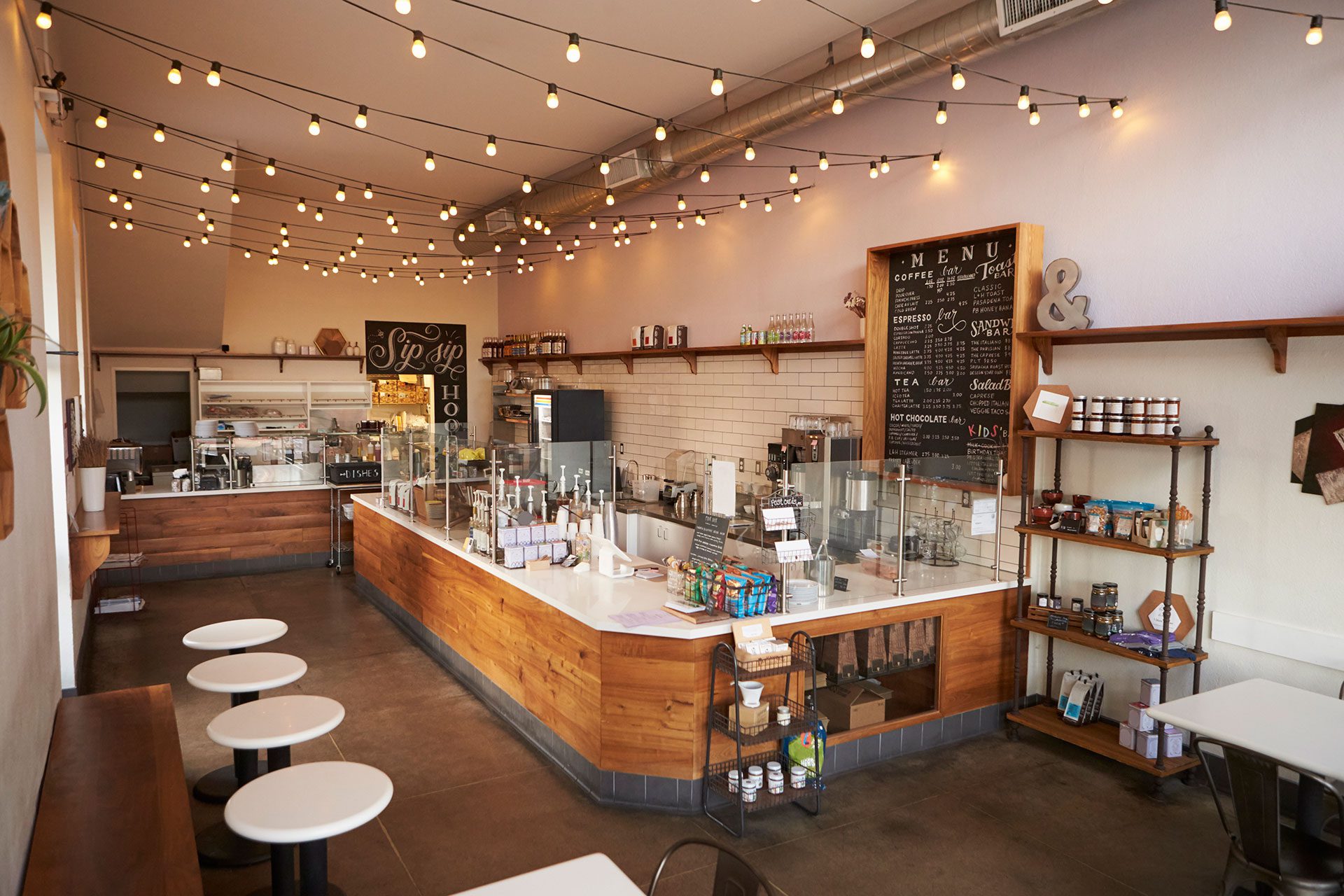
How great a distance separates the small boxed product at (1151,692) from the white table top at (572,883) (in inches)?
130

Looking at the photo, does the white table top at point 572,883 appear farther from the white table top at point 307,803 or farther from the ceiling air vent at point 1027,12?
the ceiling air vent at point 1027,12

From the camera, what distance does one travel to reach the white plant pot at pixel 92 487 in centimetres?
527

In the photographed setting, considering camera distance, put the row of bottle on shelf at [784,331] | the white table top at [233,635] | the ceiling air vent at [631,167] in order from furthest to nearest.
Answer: the ceiling air vent at [631,167]
the row of bottle on shelf at [784,331]
the white table top at [233,635]

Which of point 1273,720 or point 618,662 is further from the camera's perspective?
point 618,662

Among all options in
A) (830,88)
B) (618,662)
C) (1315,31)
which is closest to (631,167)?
(830,88)

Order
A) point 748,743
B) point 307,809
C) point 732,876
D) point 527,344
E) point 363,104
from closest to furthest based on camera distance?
point 732,876, point 307,809, point 748,743, point 363,104, point 527,344

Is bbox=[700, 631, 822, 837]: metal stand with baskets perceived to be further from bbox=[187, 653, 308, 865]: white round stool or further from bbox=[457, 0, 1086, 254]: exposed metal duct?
bbox=[457, 0, 1086, 254]: exposed metal duct

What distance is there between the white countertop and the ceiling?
10.8ft

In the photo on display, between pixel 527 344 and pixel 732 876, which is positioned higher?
pixel 527 344

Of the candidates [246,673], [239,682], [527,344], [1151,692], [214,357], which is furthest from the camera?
[527,344]

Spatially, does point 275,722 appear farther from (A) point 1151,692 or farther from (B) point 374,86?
(B) point 374,86

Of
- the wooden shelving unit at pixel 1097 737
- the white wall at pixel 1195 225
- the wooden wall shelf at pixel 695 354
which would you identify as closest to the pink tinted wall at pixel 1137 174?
the white wall at pixel 1195 225

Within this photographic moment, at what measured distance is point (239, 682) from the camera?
3.50m

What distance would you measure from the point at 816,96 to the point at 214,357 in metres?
8.85
